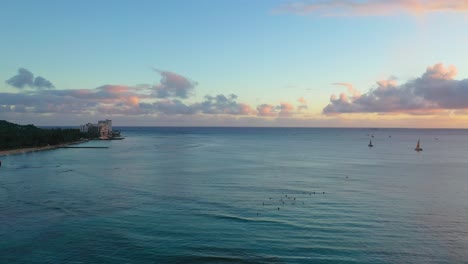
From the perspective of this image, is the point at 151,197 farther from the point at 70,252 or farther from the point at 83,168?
the point at 83,168

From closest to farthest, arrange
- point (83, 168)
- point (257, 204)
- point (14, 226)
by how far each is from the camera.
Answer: point (14, 226) < point (257, 204) < point (83, 168)

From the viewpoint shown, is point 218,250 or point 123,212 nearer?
point 218,250

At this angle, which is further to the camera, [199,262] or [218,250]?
[218,250]

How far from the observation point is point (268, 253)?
3441 centimetres

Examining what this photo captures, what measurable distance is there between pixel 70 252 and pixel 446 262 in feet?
101

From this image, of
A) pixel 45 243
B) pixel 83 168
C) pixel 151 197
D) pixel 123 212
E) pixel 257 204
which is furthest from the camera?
pixel 83 168

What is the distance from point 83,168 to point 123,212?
54938 millimetres

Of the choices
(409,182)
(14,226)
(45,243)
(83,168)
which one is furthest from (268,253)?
(83,168)

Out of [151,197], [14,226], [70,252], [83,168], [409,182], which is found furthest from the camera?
[83,168]

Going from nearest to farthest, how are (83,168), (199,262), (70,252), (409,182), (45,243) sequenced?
1. (199,262)
2. (70,252)
3. (45,243)
4. (409,182)
5. (83,168)

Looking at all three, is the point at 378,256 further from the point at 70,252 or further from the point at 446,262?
the point at 70,252

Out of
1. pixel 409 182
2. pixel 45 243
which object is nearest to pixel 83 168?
pixel 45 243

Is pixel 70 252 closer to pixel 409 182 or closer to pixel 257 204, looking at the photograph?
pixel 257 204

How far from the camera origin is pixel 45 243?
37000mm
